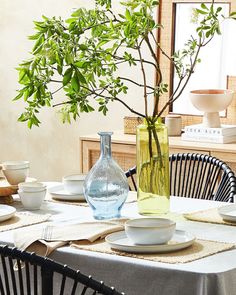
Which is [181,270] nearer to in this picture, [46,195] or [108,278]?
[108,278]

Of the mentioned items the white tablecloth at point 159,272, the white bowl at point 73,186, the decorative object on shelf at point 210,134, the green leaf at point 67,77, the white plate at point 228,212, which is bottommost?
the white tablecloth at point 159,272

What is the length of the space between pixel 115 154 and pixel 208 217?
5.32ft

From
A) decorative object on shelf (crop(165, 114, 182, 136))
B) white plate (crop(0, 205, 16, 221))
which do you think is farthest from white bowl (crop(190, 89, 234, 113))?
white plate (crop(0, 205, 16, 221))

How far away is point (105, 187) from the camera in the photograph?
8.46ft

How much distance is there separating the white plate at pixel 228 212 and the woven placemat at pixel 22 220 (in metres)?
0.54

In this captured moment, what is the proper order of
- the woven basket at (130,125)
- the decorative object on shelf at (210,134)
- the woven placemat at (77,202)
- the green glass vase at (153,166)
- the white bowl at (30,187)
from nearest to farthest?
the green glass vase at (153,166) < the white bowl at (30,187) < the woven placemat at (77,202) < the decorative object on shelf at (210,134) < the woven basket at (130,125)

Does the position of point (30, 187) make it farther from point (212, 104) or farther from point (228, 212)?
point (212, 104)

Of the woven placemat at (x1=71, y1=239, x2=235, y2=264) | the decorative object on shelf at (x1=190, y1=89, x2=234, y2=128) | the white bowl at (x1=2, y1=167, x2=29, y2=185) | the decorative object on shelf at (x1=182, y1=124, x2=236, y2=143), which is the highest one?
the decorative object on shelf at (x1=190, y1=89, x2=234, y2=128)

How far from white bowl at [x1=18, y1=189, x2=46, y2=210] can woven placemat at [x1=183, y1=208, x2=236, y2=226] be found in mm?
480

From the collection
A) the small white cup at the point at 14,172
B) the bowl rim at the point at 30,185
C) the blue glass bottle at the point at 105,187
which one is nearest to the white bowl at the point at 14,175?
the small white cup at the point at 14,172

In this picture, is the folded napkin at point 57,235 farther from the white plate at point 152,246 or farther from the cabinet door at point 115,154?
the cabinet door at point 115,154

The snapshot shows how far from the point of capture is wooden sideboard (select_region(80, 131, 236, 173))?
3828 mm

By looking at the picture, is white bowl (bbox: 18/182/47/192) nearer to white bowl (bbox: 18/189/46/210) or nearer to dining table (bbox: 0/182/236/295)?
white bowl (bbox: 18/189/46/210)

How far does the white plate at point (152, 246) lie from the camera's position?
2166 mm
